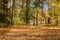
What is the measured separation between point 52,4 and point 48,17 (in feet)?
12.3

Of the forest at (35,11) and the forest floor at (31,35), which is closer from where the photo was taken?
the forest floor at (31,35)

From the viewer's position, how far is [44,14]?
3328 centimetres

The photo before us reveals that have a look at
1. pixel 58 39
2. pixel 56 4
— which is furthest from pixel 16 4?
pixel 58 39

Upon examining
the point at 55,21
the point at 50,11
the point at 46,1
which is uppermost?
the point at 46,1

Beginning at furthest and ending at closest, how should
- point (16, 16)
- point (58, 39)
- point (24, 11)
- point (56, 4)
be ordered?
1. point (16, 16)
2. point (24, 11)
3. point (56, 4)
4. point (58, 39)

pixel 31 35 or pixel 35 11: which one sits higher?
pixel 35 11

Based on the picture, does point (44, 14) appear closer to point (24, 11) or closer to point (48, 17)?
point (48, 17)

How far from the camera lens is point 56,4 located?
2895cm

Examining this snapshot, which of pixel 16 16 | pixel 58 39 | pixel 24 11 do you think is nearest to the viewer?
pixel 58 39

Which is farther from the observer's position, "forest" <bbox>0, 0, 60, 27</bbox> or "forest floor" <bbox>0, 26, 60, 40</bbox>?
"forest" <bbox>0, 0, 60, 27</bbox>

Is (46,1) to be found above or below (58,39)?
above

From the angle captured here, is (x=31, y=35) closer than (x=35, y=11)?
Yes

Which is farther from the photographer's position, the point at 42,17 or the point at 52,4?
the point at 42,17

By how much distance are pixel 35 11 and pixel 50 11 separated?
2.87 m
